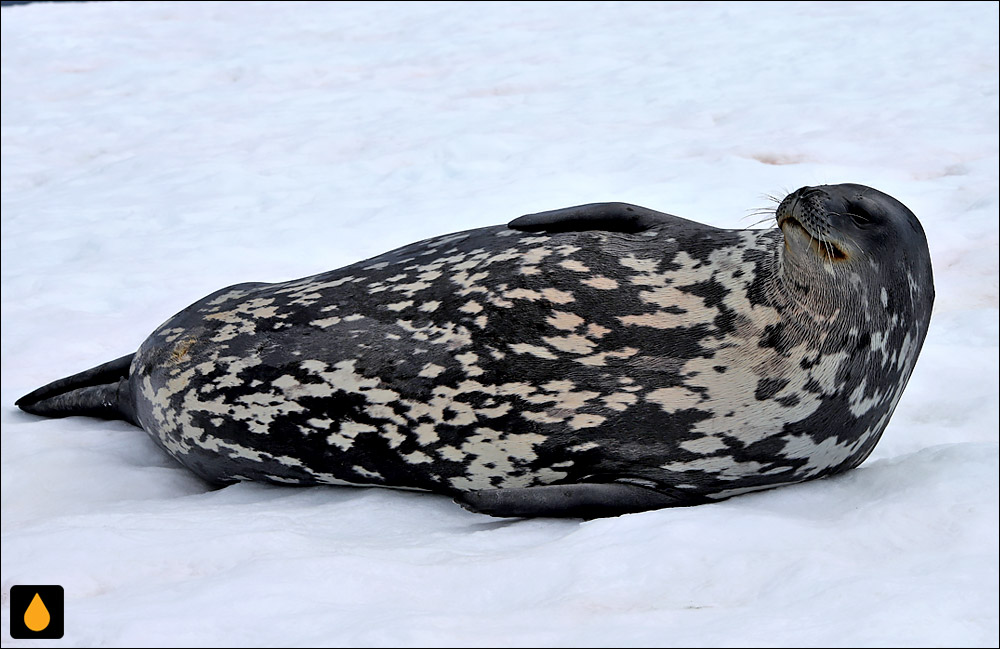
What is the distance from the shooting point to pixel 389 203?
5.00 meters

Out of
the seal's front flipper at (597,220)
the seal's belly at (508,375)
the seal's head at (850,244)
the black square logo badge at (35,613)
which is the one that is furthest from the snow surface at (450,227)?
the seal's front flipper at (597,220)

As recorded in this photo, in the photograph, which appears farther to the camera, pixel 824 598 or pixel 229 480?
pixel 229 480

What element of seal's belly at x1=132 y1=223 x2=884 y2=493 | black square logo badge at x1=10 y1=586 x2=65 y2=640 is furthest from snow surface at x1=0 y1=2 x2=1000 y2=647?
seal's belly at x1=132 y1=223 x2=884 y2=493

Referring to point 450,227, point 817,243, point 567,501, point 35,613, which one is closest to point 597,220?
point 817,243

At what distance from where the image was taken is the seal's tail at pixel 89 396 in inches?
123

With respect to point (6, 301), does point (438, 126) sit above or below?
above

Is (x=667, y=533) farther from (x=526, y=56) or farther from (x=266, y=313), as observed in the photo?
(x=526, y=56)

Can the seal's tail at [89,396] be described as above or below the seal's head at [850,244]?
below

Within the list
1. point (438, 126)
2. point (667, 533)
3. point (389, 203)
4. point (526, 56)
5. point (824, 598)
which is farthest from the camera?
point (526, 56)

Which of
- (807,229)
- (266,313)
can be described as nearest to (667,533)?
(807,229)

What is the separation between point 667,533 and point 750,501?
32 centimetres

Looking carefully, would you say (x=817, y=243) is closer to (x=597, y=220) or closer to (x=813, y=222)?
(x=813, y=222)

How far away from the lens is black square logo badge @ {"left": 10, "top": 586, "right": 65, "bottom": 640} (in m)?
1.64

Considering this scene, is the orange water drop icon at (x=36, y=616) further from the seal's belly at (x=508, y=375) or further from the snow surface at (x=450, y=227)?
the seal's belly at (x=508, y=375)
